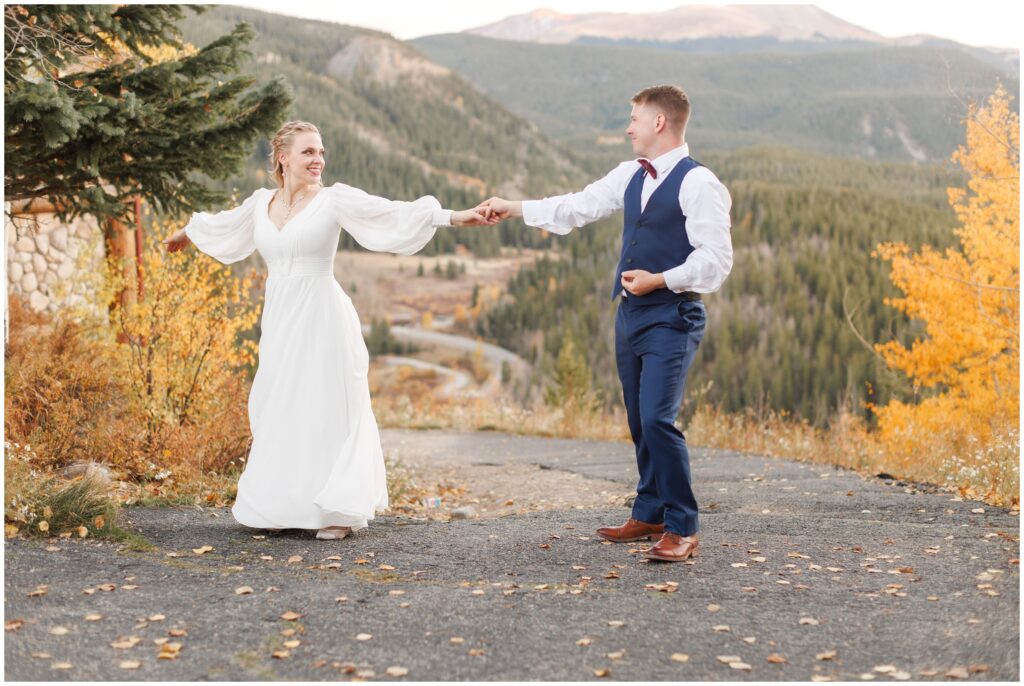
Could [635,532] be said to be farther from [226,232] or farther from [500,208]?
[226,232]

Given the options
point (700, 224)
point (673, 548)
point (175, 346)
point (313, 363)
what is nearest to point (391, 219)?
point (313, 363)

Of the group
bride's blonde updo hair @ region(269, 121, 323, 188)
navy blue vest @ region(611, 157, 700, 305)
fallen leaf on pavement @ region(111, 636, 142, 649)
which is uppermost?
bride's blonde updo hair @ region(269, 121, 323, 188)

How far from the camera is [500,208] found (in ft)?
20.0

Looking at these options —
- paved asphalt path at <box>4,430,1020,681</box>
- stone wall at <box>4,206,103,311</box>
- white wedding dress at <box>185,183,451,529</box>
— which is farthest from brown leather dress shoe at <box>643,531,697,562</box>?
stone wall at <box>4,206,103,311</box>

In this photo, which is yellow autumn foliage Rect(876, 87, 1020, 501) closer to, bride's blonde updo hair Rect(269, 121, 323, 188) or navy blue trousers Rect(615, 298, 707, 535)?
navy blue trousers Rect(615, 298, 707, 535)

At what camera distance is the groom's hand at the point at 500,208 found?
6.06m

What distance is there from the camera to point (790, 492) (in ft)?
26.6

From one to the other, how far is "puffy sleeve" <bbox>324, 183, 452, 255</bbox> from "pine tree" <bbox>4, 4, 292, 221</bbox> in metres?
1.97

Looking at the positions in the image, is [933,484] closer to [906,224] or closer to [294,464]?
[294,464]

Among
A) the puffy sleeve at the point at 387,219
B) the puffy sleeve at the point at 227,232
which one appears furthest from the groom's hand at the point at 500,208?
the puffy sleeve at the point at 227,232

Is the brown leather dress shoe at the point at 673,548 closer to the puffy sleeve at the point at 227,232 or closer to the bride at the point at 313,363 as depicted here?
the bride at the point at 313,363

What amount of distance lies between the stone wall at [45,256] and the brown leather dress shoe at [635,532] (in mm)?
7555

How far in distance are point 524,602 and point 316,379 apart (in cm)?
204

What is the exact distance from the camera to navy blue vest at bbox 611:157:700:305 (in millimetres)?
5348
